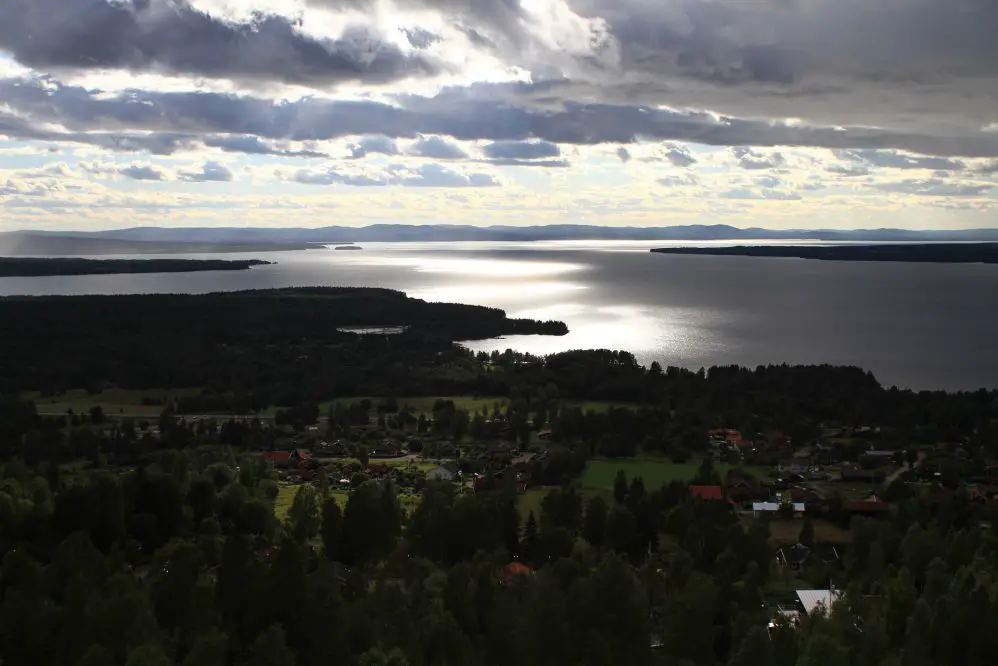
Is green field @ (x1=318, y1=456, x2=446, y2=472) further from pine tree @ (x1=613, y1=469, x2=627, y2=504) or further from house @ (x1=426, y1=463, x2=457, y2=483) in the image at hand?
pine tree @ (x1=613, y1=469, x2=627, y2=504)

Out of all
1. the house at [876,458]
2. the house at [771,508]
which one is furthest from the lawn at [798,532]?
the house at [876,458]

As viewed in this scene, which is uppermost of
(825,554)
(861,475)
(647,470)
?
(825,554)

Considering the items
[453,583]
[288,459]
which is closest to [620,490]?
[453,583]

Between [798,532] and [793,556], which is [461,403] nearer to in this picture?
[798,532]

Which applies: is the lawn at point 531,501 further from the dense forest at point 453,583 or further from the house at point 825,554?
the house at point 825,554

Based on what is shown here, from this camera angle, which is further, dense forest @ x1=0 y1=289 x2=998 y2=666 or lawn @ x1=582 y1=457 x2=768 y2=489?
lawn @ x1=582 y1=457 x2=768 y2=489

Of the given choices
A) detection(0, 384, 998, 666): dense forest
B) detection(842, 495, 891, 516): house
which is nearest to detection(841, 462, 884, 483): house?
detection(842, 495, 891, 516): house
